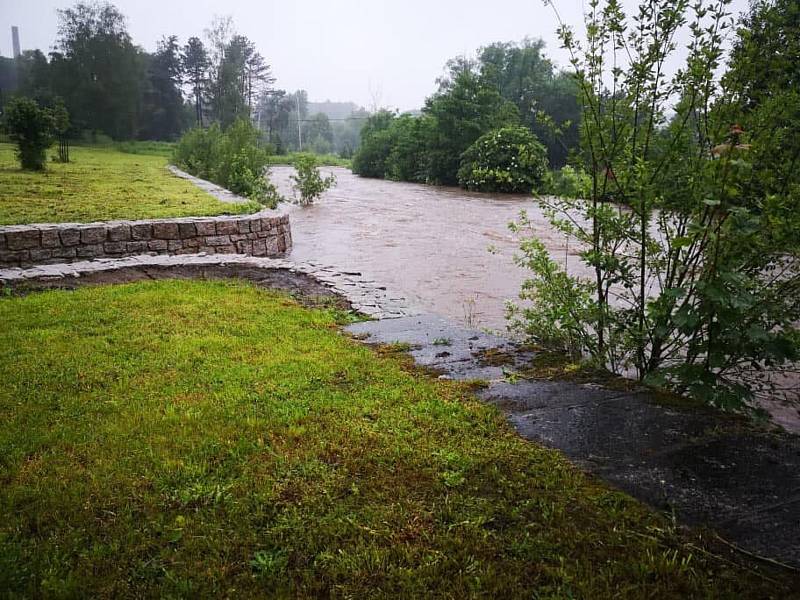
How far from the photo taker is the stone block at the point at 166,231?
295 inches

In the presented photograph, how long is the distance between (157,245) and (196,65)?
159ft

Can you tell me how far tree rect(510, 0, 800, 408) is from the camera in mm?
2455

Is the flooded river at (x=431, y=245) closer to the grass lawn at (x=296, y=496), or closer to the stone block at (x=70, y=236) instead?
the grass lawn at (x=296, y=496)

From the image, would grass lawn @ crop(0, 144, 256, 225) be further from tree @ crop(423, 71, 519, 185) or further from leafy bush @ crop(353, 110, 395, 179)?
leafy bush @ crop(353, 110, 395, 179)

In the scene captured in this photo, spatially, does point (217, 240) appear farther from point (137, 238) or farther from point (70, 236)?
point (70, 236)

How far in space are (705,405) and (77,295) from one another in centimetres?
529

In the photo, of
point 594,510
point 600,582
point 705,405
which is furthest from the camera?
point 705,405

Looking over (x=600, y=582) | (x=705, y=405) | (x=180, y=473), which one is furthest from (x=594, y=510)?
(x=180, y=473)

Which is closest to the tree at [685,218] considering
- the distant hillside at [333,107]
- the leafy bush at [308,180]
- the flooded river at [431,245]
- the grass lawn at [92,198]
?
the flooded river at [431,245]

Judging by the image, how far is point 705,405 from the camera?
9.37 feet

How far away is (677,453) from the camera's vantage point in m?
2.37

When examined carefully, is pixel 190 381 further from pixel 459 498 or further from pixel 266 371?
pixel 459 498

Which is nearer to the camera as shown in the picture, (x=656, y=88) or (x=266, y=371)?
(x=656, y=88)

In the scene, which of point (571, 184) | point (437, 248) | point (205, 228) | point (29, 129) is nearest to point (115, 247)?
point (205, 228)
